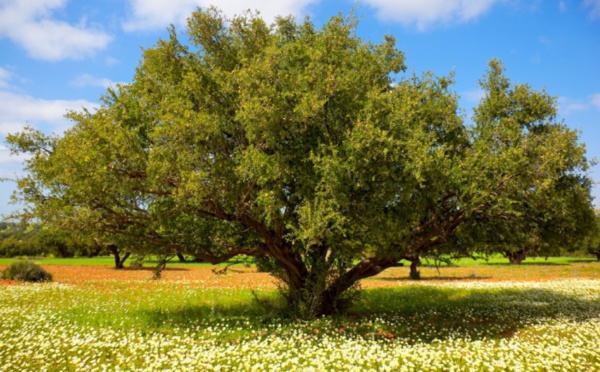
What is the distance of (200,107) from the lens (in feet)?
47.4

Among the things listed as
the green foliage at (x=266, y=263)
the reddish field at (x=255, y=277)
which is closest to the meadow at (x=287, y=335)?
the green foliage at (x=266, y=263)

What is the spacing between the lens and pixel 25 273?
32.3m

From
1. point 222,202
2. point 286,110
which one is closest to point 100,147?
point 222,202

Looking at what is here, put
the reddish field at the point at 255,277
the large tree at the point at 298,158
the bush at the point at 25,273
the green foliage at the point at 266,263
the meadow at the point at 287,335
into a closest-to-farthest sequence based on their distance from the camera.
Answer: the meadow at the point at 287,335
the large tree at the point at 298,158
the green foliage at the point at 266,263
the bush at the point at 25,273
the reddish field at the point at 255,277

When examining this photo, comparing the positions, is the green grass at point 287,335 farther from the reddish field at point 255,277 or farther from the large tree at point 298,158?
the reddish field at point 255,277

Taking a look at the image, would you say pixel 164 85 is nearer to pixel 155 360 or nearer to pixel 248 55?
pixel 248 55

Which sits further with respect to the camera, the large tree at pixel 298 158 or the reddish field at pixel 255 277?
the reddish field at pixel 255 277

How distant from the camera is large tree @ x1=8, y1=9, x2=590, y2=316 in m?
12.6

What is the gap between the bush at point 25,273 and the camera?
32.1m

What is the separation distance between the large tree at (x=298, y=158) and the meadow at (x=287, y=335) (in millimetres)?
2669

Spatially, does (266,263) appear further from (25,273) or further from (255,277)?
(25,273)

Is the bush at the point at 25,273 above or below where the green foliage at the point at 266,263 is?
below

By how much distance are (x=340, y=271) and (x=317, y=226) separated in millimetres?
5498

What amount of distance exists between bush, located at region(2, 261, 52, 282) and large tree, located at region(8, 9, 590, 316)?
21.7 m
